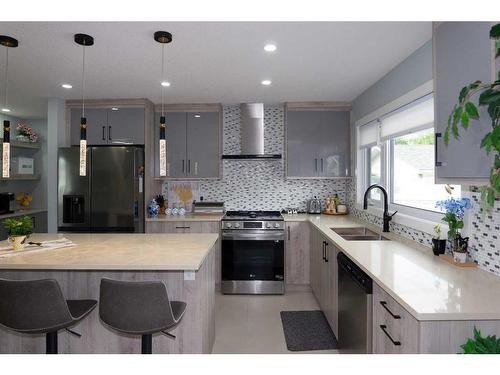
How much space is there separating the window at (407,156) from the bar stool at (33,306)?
2575mm

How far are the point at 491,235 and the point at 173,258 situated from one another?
1.83 metres

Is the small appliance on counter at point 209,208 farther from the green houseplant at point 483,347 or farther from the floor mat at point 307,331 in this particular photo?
the green houseplant at point 483,347

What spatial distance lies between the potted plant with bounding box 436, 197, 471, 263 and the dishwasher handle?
58 centimetres

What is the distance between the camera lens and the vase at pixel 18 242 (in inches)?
87.0

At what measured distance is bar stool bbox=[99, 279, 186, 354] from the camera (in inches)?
65.9

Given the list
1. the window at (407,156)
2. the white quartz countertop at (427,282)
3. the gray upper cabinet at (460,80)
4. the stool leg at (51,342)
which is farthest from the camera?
the window at (407,156)

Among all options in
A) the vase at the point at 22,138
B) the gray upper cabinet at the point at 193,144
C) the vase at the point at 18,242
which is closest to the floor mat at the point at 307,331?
the gray upper cabinet at the point at 193,144

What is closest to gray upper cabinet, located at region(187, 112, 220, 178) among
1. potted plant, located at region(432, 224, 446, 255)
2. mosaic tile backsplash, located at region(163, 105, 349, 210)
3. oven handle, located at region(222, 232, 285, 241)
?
mosaic tile backsplash, located at region(163, 105, 349, 210)

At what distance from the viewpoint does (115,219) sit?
12.9ft

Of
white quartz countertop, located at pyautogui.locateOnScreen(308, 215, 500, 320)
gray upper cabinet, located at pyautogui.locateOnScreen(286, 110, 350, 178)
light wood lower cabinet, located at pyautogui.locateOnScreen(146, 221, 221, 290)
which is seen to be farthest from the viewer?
gray upper cabinet, located at pyautogui.locateOnScreen(286, 110, 350, 178)

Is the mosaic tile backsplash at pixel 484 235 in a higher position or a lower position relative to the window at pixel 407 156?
lower

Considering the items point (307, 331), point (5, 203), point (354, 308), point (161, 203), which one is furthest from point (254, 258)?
point (5, 203)

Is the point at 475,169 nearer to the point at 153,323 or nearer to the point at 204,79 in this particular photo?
the point at 153,323

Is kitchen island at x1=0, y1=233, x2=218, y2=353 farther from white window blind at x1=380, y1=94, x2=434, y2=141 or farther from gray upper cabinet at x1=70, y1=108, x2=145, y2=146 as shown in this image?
gray upper cabinet at x1=70, y1=108, x2=145, y2=146
